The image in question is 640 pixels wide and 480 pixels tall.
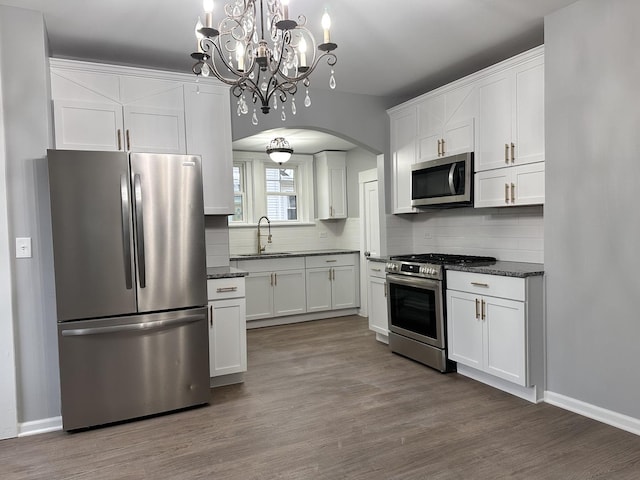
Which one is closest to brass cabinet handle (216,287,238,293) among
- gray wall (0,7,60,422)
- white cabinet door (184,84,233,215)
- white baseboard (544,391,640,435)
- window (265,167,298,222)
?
white cabinet door (184,84,233,215)

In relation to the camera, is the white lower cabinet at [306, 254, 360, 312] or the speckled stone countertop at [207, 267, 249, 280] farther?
the white lower cabinet at [306, 254, 360, 312]

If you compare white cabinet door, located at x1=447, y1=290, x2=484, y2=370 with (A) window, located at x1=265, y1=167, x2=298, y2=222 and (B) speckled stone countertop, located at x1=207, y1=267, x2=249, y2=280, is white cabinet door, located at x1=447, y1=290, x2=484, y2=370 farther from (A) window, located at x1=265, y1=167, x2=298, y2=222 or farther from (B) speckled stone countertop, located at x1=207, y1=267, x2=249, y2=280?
(A) window, located at x1=265, y1=167, x2=298, y2=222

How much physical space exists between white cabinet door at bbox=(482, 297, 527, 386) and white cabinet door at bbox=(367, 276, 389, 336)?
1321mm

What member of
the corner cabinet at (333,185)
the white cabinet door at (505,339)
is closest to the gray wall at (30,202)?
the white cabinet door at (505,339)

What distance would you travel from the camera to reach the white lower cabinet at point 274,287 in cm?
577

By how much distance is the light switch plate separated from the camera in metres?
2.88

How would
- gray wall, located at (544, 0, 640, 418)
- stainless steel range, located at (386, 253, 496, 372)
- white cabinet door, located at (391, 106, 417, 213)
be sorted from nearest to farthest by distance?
gray wall, located at (544, 0, 640, 418), stainless steel range, located at (386, 253, 496, 372), white cabinet door, located at (391, 106, 417, 213)

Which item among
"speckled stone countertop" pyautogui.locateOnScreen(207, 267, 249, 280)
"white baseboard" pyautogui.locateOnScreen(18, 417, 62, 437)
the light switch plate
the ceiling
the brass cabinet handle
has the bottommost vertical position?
"white baseboard" pyautogui.locateOnScreen(18, 417, 62, 437)

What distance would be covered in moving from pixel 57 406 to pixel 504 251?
12.0 ft

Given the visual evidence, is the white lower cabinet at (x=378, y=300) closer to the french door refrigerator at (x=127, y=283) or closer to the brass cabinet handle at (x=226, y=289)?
the brass cabinet handle at (x=226, y=289)

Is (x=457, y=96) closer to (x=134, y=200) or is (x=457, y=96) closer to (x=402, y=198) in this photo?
(x=402, y=198)

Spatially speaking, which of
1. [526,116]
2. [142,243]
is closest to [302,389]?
[142,243]

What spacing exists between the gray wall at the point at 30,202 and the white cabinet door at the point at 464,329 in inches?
116

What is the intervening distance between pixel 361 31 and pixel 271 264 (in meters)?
3.36
